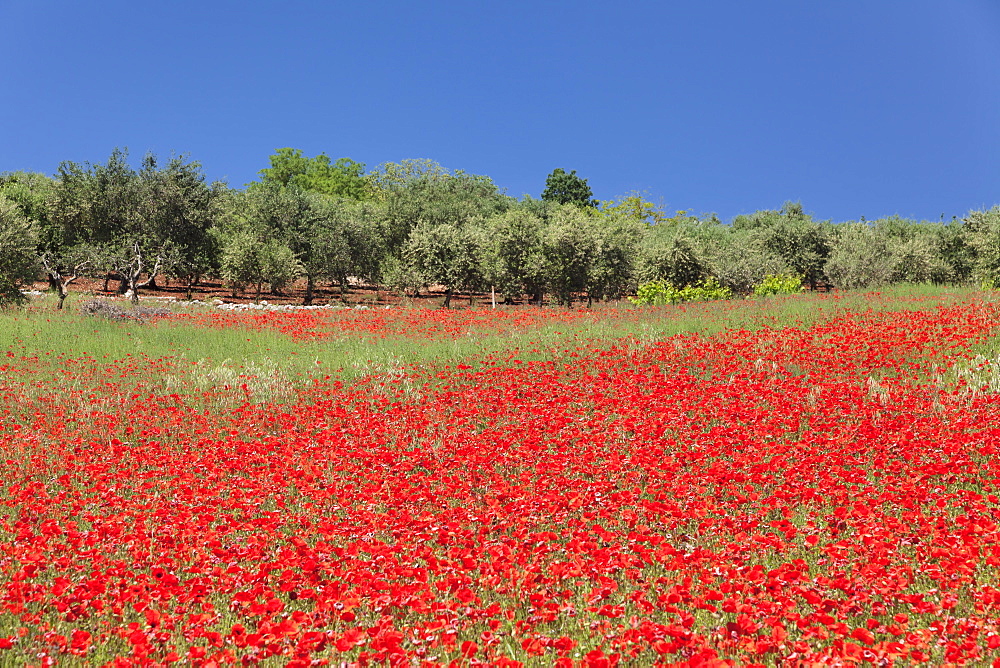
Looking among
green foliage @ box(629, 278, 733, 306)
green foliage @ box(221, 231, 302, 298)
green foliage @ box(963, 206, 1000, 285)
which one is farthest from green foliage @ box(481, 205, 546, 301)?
green foliage @ box(963, 206, 1000, 285)

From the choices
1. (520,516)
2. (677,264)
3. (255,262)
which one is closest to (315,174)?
(255,262)

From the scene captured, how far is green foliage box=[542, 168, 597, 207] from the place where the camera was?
112m

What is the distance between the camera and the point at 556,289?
47.2 metres

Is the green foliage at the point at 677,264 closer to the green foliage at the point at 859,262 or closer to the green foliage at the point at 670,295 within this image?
the green foliage at the point at 670,295

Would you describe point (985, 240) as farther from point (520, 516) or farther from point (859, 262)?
point (520, 516)

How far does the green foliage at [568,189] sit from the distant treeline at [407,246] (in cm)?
4652

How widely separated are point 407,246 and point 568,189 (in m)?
68.5

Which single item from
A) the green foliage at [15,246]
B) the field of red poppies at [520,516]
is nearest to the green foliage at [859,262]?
the field of red poppies at [520,516]

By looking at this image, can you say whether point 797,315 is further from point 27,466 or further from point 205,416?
point 27,466

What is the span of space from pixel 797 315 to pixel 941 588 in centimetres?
1541

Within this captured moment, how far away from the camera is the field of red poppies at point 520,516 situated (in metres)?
4.11

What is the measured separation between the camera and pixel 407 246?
162ft

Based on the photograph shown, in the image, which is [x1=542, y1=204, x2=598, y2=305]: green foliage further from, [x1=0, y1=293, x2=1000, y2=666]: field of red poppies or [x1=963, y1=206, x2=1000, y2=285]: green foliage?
[x1=0, y1=293, x2=1000, y2=666]: field of red poppies

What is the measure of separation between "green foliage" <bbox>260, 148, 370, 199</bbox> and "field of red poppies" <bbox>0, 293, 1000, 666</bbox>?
98570 mm
